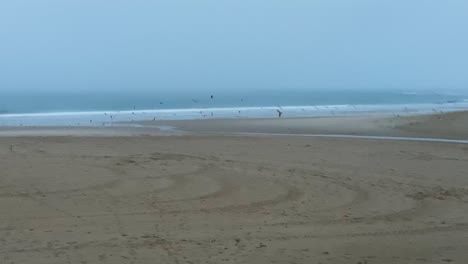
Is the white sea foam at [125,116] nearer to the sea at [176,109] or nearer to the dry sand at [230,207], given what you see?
the sea at [176,109]

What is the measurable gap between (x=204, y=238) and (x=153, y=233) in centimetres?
59

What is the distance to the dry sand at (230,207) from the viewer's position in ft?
17.1

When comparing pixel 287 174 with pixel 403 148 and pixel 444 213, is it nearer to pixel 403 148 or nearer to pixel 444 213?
pixel 444 213

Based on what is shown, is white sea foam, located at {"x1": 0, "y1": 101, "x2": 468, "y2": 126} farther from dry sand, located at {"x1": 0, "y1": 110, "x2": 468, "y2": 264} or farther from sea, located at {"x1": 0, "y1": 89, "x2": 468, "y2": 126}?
dry sand, located at {"x1": 0, "y1": 110, "x2": 468, "y2": 264}

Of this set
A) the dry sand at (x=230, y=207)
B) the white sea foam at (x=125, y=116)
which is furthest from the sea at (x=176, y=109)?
the dry sand at (x=230, y=207)

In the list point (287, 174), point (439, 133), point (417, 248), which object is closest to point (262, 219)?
point (417, 248)

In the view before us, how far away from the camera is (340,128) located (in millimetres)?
Answer: 24109

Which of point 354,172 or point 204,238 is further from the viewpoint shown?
point 354,172

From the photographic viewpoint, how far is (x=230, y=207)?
7156 millimetres

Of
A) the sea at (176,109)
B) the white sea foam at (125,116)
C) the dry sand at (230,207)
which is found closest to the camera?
the dry sand at (230,207)

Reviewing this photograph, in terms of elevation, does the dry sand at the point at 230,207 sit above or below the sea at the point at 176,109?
below

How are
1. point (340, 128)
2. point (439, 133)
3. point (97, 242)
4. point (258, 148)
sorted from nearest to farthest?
point (97, 242) < point (258, 148) < point (439, 133) < point (340, 128)

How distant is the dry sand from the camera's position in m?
5.20

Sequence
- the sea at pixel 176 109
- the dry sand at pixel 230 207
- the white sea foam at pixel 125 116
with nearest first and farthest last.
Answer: the dry sand at pixel 230 207
the white sea foam at pixel 125 116
the sea at pixel 176 109
